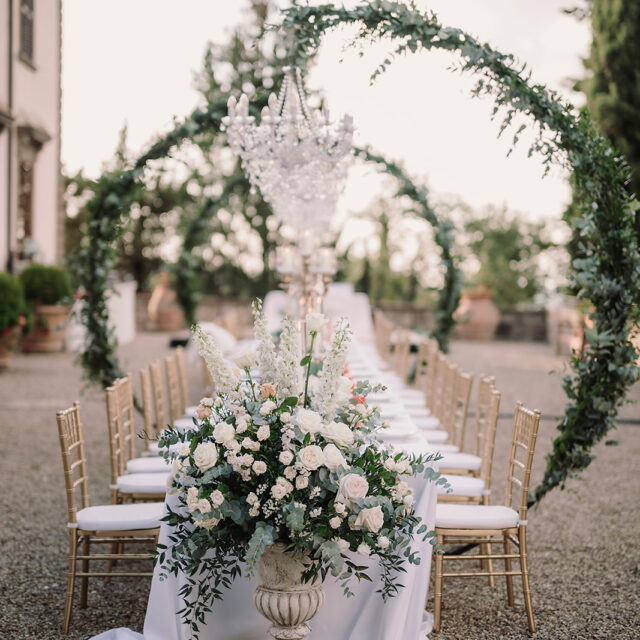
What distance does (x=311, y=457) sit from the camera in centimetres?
248

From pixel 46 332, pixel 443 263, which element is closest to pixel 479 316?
pixel 443 263

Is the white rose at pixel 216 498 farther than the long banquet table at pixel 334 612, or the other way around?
the long banquet table at pixel 334 612

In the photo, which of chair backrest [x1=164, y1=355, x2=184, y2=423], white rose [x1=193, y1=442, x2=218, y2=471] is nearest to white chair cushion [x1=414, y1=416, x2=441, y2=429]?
chair backrest [x1=164, y1=355, x2=184, y2=423]

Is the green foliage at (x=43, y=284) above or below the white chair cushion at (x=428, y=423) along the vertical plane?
above

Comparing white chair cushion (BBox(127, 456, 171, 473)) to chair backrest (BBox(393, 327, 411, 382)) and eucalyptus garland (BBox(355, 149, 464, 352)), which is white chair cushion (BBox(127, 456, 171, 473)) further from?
eucalyptus garland (BBox(355, 149, 464, 352))

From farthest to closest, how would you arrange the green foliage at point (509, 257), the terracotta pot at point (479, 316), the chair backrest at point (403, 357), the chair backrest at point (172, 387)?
1. the green foliage at point (509, 257)
2. the terracotta pot at point (479, 316)
3. the chair backrest at point (403, 357)
4. the chair backrest at point (172, 387)

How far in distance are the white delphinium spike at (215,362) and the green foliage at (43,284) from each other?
992 cm

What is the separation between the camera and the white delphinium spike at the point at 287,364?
2764 mm

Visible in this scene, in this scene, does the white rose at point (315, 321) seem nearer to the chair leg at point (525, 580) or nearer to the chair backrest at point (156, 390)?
the chair leg at point (525, 580)

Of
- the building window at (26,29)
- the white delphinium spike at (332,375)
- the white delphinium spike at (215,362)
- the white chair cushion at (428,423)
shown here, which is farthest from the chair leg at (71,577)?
the building window at (26,29)

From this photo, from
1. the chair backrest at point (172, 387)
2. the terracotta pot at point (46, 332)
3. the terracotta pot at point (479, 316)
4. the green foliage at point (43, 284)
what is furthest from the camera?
the terracotta pot at point (479, 316)

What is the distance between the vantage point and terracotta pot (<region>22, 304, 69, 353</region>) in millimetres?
12336

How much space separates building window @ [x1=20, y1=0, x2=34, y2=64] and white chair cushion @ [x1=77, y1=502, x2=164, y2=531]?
37.0ft

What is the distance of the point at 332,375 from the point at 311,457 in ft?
1.16
